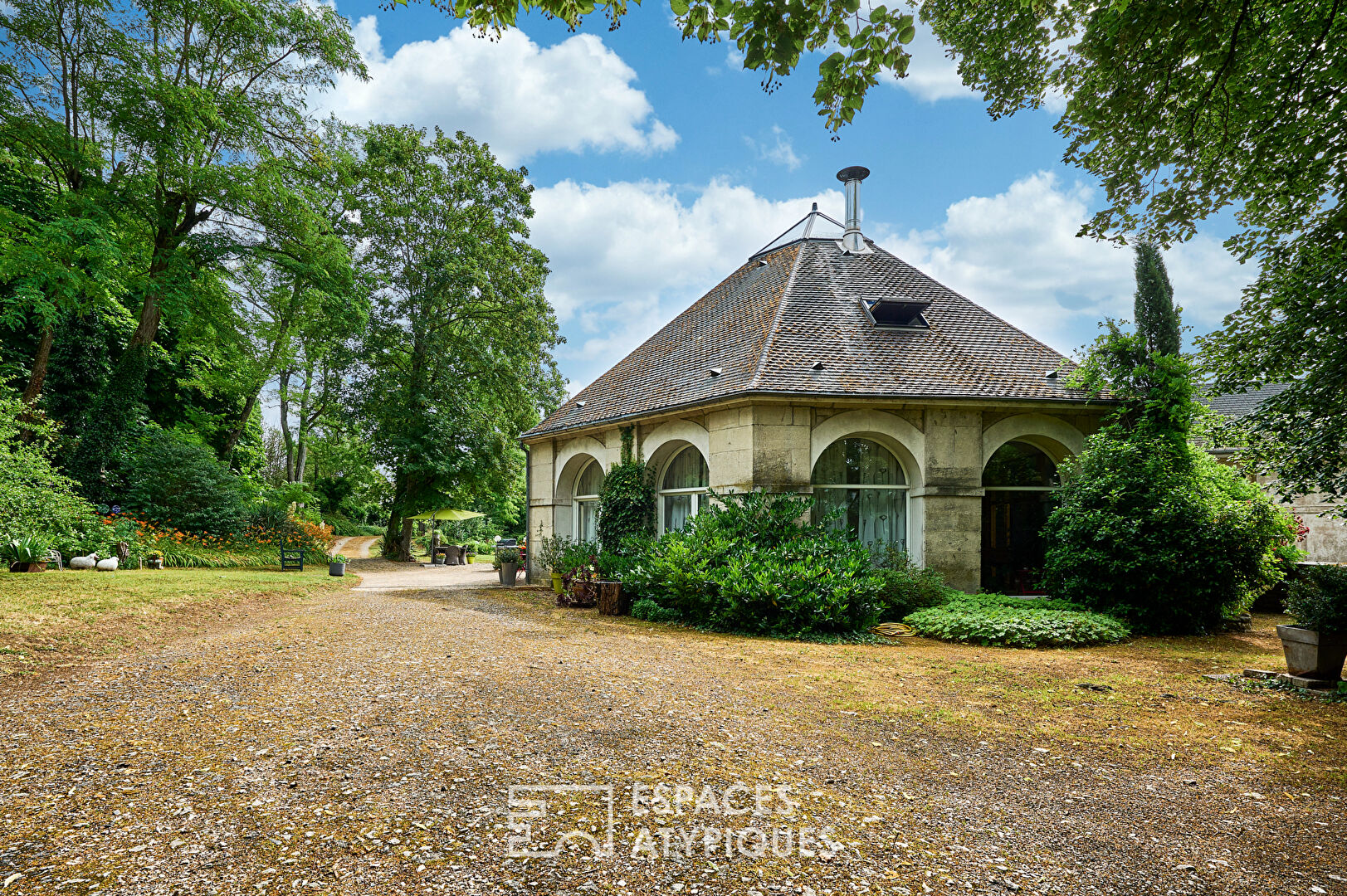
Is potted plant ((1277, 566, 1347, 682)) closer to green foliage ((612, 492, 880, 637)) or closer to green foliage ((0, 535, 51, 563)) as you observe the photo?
green foliage ((612, 492, 880, 637))

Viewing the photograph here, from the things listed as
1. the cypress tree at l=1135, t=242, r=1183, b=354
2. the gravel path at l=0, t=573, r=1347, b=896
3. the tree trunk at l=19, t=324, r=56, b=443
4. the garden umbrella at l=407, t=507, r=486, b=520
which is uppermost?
the cypress tree at l=1135, t=242, r=1183, b=354

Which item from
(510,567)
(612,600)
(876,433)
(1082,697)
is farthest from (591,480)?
(1082,697)

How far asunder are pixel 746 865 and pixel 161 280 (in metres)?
19.6

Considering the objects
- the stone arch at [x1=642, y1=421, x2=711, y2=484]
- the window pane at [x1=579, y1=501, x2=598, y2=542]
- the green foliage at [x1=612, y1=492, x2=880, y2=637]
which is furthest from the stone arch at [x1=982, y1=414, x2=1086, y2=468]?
the window pane at [x1=579, y1=501, x2=598, y2=542]

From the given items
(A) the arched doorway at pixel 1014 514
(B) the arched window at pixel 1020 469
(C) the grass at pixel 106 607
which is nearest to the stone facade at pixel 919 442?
(B) the arched window at pixel 1020 469

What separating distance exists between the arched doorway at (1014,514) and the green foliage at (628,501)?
21.5 feet

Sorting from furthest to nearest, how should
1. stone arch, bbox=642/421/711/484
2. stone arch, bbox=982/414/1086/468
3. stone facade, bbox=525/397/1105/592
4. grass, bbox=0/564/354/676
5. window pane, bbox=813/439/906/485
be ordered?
stone arch, bbox=642/421/711/484
window pane, bbox=813/439/906/485
stone arch, bbox=982/414/1086/468
stone facade, bbox=525/397/1105/592
grass, bbox=0/564/354/676

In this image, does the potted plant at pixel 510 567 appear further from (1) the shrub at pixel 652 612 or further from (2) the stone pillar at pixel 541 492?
(1) the shrub at pixel 652 612

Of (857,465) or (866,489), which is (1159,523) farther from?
(857,465)

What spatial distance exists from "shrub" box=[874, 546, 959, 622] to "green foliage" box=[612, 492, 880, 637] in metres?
0.53

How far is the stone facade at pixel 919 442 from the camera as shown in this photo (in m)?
11.8

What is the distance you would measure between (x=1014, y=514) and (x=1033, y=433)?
5.60 feet

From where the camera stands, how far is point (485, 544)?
38.5 metres

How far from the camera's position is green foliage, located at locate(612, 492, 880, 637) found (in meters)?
9.69
